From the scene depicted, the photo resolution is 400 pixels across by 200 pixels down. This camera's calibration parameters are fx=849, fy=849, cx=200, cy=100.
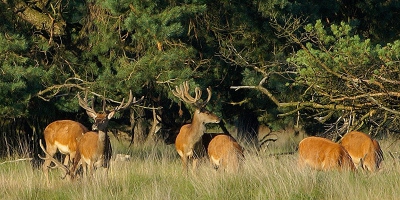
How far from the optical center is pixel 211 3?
14430 millimetres

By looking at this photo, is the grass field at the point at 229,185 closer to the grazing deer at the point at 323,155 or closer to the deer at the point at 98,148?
the grazing deer at the point at 323,155

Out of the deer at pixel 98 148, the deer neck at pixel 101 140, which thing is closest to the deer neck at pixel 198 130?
the deer at pixel 98 148

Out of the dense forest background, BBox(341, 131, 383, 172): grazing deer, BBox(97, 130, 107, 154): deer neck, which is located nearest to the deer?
BBox(97, 130, 107, 154): deer neck

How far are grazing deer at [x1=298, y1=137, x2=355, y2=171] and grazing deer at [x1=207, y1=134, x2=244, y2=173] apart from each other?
0.91 metres

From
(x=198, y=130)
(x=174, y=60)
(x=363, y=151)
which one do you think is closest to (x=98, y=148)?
(x=198, y=130)

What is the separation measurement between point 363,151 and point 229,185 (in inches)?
85.1

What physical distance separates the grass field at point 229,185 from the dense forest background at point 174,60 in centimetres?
145

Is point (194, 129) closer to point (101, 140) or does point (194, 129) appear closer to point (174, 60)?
point (174, 60)

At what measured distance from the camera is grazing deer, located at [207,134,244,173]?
11445 mm

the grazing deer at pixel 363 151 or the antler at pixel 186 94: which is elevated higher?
the antler at pixel 186 94

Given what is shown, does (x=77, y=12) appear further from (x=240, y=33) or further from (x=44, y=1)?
(x=240, y=33)

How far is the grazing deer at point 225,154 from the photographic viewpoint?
37.6 feet

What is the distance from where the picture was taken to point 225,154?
11844 millimetres

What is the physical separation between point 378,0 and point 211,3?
356cm
